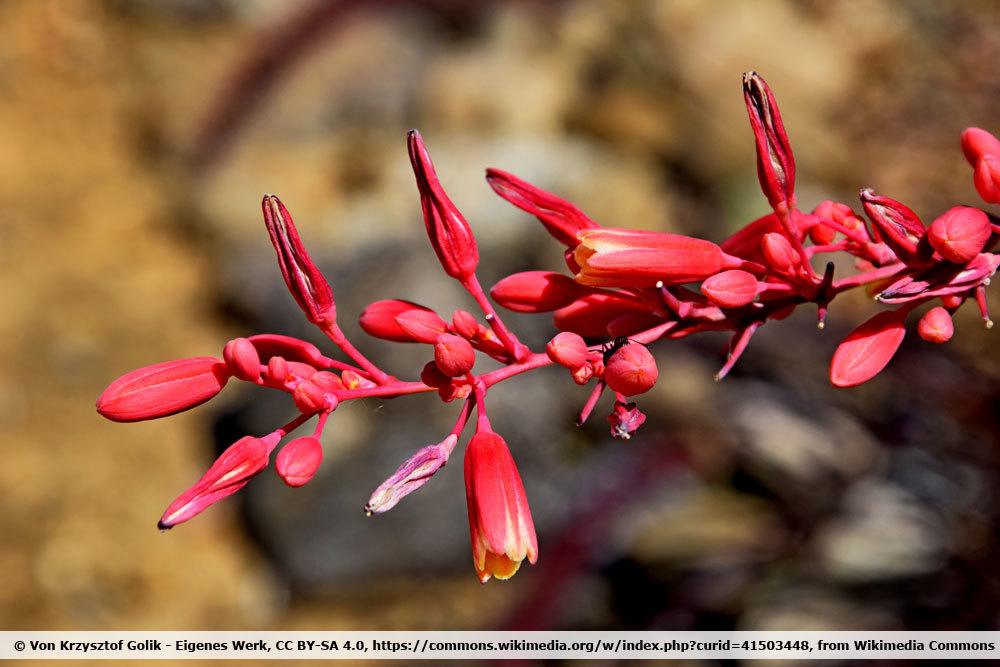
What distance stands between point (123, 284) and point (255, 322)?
625 millimetres

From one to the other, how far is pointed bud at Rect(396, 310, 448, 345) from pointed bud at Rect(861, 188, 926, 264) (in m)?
0.32

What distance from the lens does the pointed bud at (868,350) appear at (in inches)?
27.3

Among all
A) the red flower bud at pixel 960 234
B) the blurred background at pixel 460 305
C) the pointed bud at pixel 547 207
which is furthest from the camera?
the blurred background at pixel 460 305

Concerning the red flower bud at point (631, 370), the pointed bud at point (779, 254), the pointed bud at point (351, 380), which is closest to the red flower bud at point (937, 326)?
the pointed bud at point (779, 254)

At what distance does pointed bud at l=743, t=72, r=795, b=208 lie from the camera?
668 millimetres

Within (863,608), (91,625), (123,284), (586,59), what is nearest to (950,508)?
(863,608)

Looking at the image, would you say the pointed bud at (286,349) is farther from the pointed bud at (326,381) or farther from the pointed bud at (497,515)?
the pointed bud at (497,515)

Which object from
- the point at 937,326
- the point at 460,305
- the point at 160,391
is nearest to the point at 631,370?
the point at 937,326

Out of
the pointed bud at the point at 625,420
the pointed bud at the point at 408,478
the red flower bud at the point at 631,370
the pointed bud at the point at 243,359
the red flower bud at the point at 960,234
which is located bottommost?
the pointed bud at the point at 408,478

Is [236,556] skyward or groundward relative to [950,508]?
groundward

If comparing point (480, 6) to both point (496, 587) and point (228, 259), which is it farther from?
point (496, 587)

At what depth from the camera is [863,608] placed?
6.82 ft

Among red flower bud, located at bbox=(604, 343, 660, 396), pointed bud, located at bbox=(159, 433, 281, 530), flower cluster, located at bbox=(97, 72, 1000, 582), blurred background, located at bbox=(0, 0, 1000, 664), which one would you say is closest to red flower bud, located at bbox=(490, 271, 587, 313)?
flower cluster, located at bbox=(97, 72, 1000, 582)

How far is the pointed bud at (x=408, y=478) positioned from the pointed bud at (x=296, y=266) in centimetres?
15
